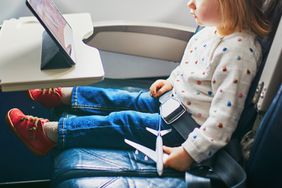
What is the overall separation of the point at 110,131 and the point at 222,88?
1.14 ft


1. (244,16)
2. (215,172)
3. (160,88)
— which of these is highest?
(244,16)

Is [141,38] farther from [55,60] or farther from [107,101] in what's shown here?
[55,60]

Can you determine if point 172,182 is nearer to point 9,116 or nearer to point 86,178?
point 86,178

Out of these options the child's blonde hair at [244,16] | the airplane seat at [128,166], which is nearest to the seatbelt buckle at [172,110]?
the airplane seat at [128,166]

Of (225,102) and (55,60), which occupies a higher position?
(55,60)

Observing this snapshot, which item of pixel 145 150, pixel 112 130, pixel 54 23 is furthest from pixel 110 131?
pixel 54 23

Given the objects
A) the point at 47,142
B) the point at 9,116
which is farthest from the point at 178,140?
the point at 9,116

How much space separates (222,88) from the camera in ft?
3.22

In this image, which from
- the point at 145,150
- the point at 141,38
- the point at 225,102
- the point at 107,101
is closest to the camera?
the point at 225,102

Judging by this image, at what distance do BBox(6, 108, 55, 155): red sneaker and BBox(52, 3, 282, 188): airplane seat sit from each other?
2.8 inches

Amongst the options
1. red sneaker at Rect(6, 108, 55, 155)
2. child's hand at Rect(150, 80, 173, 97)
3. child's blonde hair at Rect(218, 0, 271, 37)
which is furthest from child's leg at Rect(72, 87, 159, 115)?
child's blonde hair at Rect(218, 0, 271, 37)

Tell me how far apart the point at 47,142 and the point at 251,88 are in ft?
2.02

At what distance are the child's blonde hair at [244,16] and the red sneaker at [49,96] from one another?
576 mm

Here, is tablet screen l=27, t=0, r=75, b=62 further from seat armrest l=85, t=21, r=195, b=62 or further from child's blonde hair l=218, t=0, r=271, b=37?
child's blonde hair l=218, t=0, r=271, b=37
